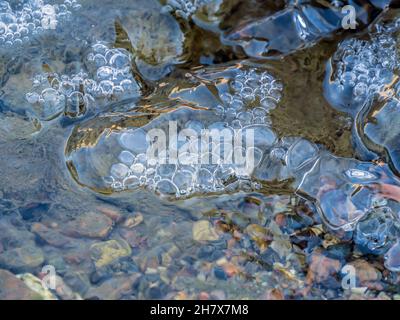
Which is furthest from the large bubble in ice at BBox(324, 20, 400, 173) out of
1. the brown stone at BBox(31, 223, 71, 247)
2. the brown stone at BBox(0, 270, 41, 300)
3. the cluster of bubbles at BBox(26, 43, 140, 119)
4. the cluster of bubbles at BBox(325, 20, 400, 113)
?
the brown stone at BBox(0, 270, 41, 300)

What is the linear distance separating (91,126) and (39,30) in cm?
76

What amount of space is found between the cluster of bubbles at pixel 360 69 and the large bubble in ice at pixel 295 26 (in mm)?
136

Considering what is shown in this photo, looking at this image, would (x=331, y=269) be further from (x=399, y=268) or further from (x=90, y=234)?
(x=90, y=234)

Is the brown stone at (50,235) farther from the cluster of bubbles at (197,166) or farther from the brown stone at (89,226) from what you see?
the cluster of bubbles at (197,166)

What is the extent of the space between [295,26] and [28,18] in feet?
5.23

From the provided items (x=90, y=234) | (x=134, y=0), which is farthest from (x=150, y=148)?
(x=134, y=0)

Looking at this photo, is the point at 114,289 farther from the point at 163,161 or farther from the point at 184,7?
the point at 184,7

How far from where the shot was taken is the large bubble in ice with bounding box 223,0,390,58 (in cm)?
295

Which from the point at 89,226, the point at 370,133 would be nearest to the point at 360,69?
the point at 370,133

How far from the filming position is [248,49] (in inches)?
118

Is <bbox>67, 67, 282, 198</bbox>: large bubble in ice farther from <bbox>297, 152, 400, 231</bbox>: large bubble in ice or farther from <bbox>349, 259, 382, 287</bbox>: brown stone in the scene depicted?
<bbox>349, 259, 382, 287</bbox>: brown stone

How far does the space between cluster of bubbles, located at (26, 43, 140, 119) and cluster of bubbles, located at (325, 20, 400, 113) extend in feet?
3.71

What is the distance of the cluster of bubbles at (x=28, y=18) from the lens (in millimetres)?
3072

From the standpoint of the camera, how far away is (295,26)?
296 cm
